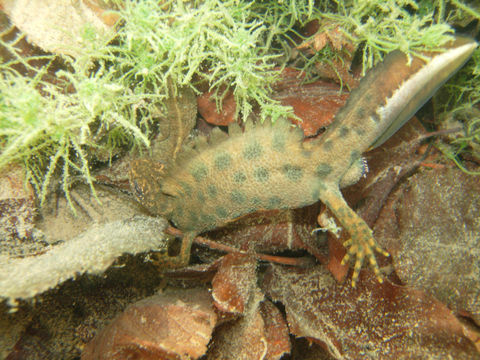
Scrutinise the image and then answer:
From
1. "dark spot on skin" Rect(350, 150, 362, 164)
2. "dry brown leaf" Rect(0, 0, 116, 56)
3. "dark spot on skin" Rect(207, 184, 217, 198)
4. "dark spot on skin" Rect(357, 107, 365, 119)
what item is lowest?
"dark spot on skin" Rect(207, 184, 217, 198)

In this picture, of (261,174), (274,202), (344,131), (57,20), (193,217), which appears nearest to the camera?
(57,20)

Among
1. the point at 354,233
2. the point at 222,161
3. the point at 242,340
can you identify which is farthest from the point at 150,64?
the point at 242,340

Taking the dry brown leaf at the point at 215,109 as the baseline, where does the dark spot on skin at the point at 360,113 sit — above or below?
below

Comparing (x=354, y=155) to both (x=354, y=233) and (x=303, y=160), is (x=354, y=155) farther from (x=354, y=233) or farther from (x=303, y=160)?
(x=354, y=233)

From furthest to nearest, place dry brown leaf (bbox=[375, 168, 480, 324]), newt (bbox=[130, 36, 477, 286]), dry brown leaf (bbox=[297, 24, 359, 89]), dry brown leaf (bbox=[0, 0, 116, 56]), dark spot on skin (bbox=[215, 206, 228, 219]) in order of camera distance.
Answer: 1. dark spot on skin (bbox=[215, 206, 228, 219])
2. dry brown leaf (bbox=[375, 168, 480, 324])
3. dry brown leaf (bbox=[297, 24, 359, 89])
4. newt (bbox=[130, 36, 477, 286])
5. dry brown leaf (bbox=[0, 0, 116, 56])

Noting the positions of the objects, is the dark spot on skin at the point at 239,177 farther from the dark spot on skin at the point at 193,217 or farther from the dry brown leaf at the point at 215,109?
the dark spot on skin at the point at 193,217

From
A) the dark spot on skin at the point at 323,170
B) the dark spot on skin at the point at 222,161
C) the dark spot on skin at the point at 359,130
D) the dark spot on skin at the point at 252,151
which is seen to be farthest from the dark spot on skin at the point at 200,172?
the dark spot on skin at the point at 359,130

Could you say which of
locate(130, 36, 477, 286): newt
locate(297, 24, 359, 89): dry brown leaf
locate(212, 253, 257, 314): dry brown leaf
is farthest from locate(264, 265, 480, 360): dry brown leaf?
locate(297, 24, 359, 89): dry brown leaf

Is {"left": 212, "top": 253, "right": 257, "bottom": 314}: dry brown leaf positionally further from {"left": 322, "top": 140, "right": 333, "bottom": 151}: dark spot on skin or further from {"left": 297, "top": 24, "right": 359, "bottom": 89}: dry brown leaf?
{"left": 297, "top": 24, "right": 359, "bottom": 89}: dry brown leaf
